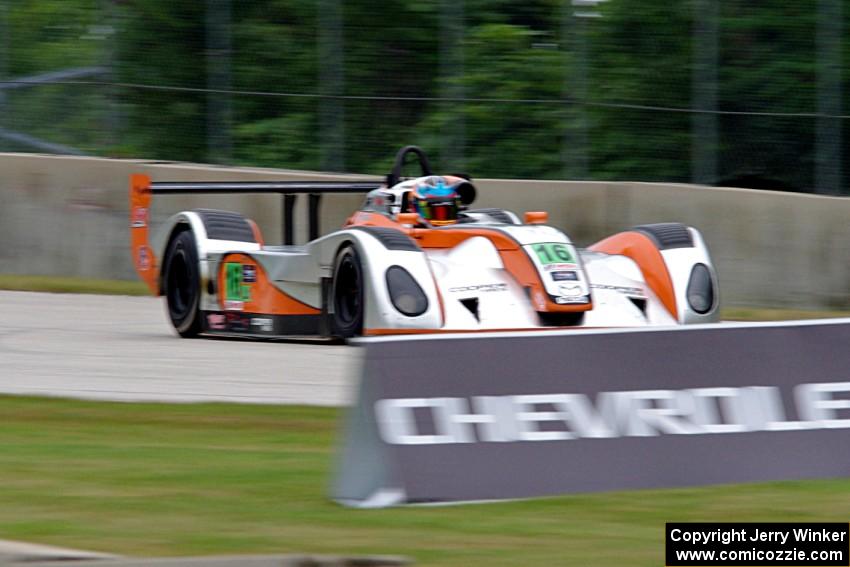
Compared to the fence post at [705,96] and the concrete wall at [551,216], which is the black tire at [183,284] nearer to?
the concrete wall at [551,216]

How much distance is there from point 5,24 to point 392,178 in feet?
24.6

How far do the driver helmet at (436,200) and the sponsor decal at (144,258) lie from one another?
2.71 m

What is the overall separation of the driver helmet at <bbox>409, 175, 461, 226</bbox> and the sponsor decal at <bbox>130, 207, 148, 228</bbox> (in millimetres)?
2728

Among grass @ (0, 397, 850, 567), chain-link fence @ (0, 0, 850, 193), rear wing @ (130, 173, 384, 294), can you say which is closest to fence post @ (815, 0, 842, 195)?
Result: chain-link fence @ (0, 0, 850, 193)

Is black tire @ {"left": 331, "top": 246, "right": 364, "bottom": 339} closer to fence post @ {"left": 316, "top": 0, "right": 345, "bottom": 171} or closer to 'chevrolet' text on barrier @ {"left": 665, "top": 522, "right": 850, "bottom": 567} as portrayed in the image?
'chevrolet' text on barrier @ {"left": 665, "top": 522, "right": 850, "bottom": 567}

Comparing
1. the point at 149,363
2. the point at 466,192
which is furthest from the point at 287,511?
the point at 466,192

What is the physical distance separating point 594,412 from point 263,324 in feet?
19.9

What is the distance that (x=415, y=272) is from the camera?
9633 millimetres

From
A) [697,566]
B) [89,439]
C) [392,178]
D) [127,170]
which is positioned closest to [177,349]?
[392,178]

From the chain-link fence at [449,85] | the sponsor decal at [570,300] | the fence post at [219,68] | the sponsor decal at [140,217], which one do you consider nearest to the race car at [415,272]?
the sponsor decal at [570,300]

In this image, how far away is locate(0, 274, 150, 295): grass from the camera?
15.6 meters

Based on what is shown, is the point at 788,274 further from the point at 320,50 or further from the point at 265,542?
the point at 265,542

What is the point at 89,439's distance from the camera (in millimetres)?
7195

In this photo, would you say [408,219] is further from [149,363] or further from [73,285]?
[73,285]
